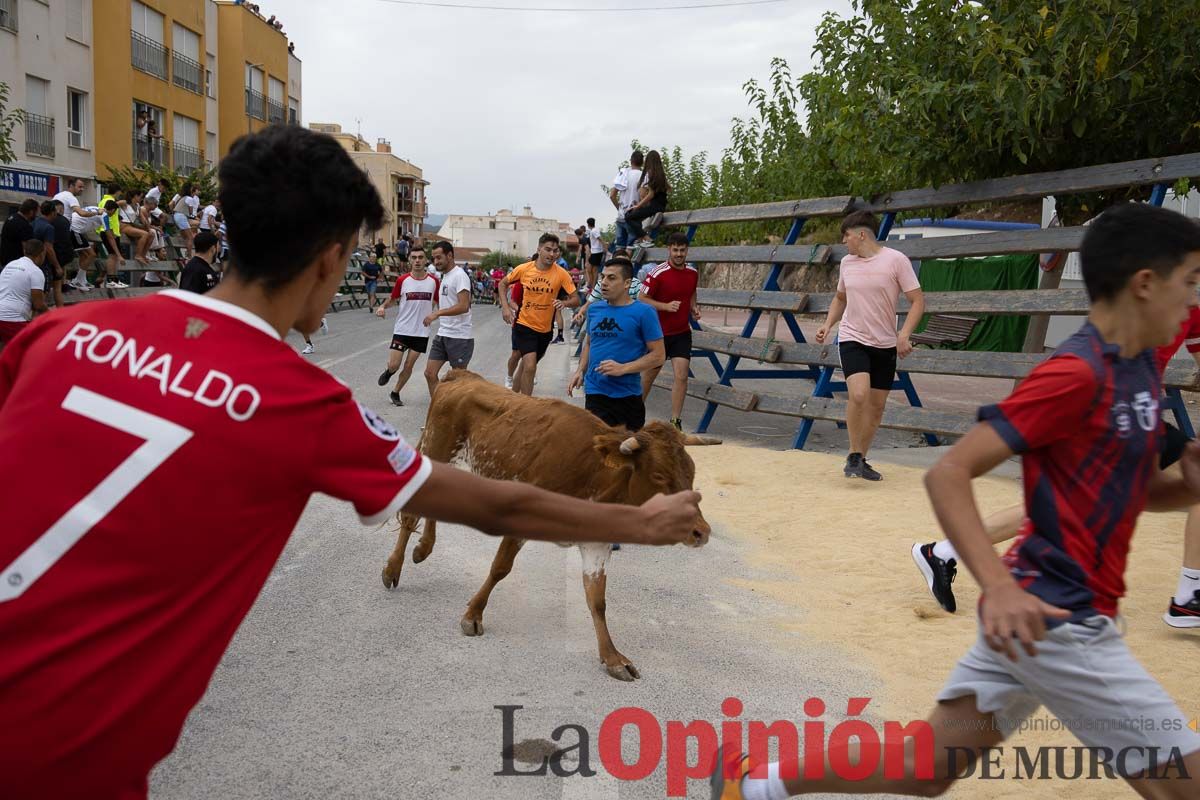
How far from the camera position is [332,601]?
248 inches

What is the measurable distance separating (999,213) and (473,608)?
110 feet

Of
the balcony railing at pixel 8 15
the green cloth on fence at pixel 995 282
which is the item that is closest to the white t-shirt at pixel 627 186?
the green cloth on fence at pixel 995 282

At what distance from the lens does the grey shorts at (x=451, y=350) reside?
43.3 feet

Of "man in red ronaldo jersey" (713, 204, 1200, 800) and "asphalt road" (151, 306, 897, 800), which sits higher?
"man in red ronaldo jersey" (713, 204, 1200, 800)

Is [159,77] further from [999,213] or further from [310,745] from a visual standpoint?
[310,745]

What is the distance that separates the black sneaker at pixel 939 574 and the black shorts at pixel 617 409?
8.93ft

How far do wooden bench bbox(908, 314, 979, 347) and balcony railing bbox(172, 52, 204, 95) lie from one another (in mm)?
31282

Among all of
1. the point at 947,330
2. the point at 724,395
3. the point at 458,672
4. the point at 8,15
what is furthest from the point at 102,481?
the point at 8,15

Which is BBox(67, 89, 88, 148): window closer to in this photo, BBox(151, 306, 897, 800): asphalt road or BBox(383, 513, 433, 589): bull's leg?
BBox(151, 306, 897, 800): asphalt road

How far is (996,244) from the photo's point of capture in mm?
10281

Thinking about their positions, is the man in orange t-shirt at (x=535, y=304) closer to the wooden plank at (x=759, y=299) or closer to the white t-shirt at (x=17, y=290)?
the wooden plank at (x=759, y=299)

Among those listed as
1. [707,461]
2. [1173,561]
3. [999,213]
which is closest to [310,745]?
[1173,561]

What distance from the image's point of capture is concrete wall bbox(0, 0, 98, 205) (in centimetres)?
3006

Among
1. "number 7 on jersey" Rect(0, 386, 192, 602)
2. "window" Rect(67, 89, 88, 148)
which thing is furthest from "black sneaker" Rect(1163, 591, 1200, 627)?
"window" Rect(67, 89, 88, 148)
